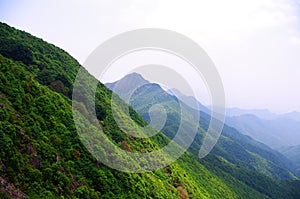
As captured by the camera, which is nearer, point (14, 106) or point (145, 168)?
point (14, 106)

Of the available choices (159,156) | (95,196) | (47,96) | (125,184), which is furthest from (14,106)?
(159,156)

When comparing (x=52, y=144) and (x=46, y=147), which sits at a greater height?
(x=52, y=144)

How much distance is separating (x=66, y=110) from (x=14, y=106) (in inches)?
300

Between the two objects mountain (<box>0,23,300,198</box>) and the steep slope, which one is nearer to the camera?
the steep slope

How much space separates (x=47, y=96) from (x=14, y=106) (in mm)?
5584

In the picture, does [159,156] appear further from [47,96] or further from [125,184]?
[47,96]

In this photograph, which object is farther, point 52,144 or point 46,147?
point 52,144

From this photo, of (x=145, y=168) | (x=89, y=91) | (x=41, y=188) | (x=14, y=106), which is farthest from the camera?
(x=89, y=91)

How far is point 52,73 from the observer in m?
42.5

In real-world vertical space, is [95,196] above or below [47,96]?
below

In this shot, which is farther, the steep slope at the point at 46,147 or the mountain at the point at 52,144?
the mountain at the point at 52,144

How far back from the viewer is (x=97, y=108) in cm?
4369

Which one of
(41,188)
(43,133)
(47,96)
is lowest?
(41,188)

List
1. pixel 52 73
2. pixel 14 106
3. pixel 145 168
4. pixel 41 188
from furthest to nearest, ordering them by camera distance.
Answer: pixel 52 73
pixel 145 168
pixel 14 106
pixel 41 188
